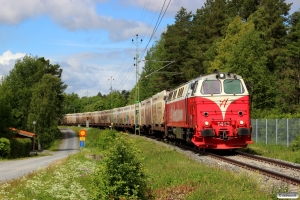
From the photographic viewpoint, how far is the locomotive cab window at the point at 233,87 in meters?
20.3

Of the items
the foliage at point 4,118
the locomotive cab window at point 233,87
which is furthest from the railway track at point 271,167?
the foliage at point 4,118

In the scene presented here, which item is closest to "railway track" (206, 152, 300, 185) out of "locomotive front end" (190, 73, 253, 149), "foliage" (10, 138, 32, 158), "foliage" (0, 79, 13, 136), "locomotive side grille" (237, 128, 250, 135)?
"locomotive front end" (190, 73, 253, 149)

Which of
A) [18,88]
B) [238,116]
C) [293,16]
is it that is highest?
[293,16]

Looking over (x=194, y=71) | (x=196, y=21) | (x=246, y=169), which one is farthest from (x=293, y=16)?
(x=246, y=169)

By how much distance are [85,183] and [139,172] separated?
4.75 meters

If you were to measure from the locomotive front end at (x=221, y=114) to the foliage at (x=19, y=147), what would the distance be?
1435 inches

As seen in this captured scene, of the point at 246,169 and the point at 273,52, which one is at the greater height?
the point at 273,52

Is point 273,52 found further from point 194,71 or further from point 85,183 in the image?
point 85,183

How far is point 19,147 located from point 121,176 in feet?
158

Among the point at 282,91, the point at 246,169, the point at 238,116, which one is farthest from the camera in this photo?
the point at 282,91

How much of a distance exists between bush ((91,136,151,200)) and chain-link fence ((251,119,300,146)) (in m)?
15.5

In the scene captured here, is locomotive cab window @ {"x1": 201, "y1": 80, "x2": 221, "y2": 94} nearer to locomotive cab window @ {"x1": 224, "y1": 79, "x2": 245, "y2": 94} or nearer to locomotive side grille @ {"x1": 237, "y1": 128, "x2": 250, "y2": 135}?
locomotive cab window @ {"x1": 224, "y1": 79, "x2": 245, "y2": 94}

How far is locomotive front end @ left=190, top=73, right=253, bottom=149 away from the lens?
1950cm

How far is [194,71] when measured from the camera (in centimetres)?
6216
